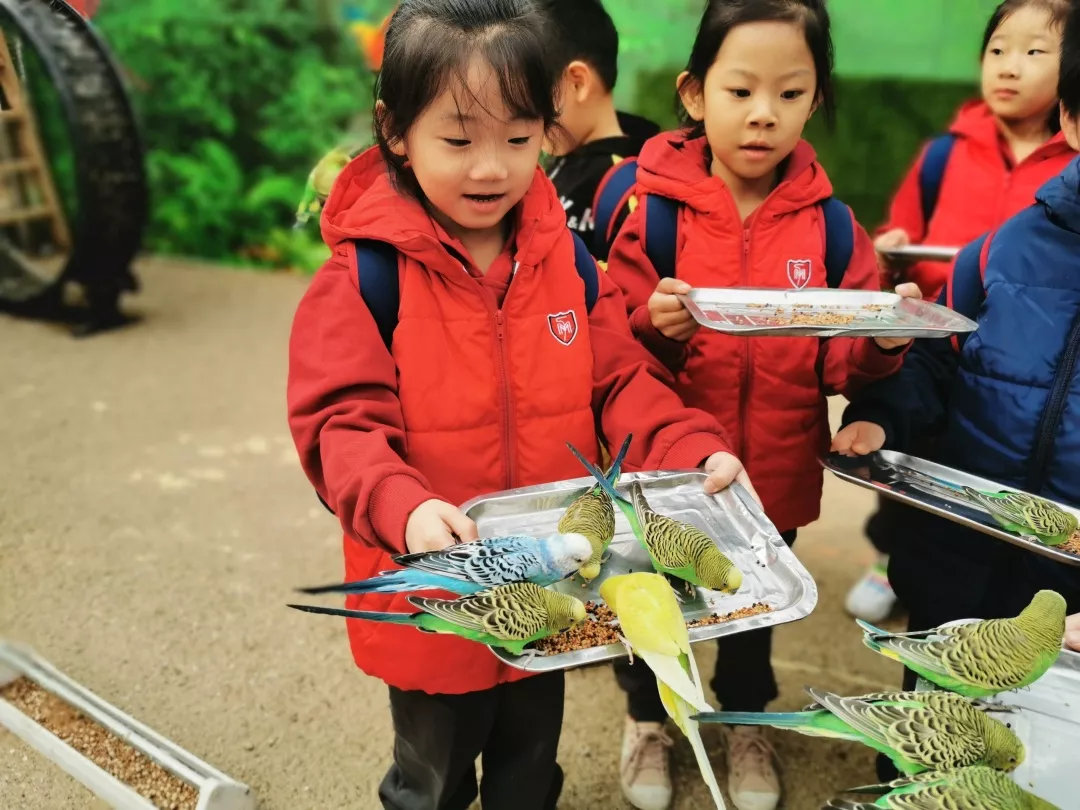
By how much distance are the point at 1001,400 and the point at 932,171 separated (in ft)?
4.17

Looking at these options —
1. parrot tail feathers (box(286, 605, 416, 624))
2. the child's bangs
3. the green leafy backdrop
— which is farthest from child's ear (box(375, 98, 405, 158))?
the green leafy backdrop

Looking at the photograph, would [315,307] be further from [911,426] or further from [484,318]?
[911,426]

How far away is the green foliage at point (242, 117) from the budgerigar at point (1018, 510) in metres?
6.42

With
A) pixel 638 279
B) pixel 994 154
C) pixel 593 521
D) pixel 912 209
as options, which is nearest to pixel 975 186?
pixel 994 154

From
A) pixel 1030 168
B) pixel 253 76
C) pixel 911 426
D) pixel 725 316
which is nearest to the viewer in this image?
pixel 725 316

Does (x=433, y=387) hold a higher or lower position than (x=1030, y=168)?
lower

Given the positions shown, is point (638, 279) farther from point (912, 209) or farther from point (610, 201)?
point (912, 209)

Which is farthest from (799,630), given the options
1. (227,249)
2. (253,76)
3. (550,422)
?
(253,76)

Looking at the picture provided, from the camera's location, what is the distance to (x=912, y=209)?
2.85 metres

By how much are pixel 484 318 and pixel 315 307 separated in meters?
0.29

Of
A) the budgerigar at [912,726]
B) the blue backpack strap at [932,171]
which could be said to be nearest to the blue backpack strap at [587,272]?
the budgerigar at [912,726]

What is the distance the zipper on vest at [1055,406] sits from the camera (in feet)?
5.54

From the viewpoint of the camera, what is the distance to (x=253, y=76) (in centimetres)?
744

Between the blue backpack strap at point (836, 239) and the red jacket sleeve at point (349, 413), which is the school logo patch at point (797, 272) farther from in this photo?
the red jacket sleeve at point (349, 413)
